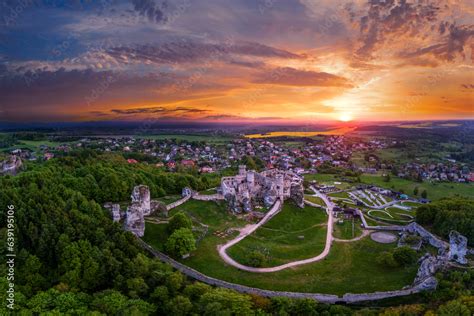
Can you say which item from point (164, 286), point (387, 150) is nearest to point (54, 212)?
point (164, 286)

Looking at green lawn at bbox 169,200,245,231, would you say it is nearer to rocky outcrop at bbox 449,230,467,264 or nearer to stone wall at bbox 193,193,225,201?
stone wall at bbox 193,193,225,201

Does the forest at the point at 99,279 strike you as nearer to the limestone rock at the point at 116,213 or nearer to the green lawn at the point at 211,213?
the limestone rock at the point at 116,213

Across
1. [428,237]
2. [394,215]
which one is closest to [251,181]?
[394,215]

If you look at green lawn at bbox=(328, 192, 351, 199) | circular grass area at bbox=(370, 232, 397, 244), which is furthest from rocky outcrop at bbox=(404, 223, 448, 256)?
green lawn at bbox=(328, 192, 351, 199)

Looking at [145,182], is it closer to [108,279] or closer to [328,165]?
[108,279]

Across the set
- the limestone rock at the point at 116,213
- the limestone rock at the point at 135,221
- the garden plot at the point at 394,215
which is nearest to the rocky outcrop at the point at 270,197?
the garden plot at the point at 394,215

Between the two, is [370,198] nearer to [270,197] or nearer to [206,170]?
[270,197]
